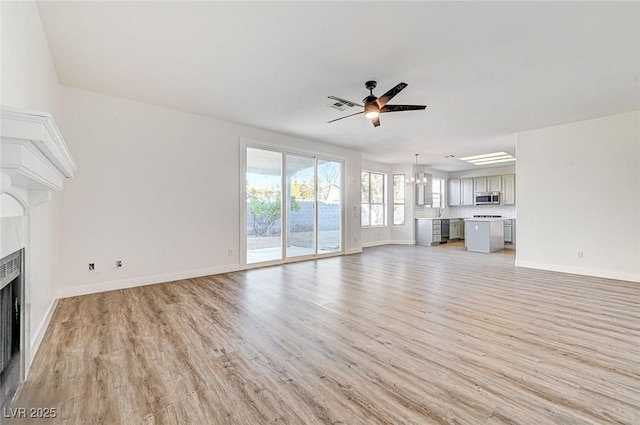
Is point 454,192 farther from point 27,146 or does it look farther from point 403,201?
point 27,146

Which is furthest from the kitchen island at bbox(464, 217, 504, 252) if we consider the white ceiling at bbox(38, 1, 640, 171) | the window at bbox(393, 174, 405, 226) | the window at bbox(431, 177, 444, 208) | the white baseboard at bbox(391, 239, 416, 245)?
the white ceiling at bbox(38, 1, 640, 171)

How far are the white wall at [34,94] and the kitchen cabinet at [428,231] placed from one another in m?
8.89

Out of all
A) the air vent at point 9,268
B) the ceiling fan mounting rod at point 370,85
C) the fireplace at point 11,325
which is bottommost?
the fireplace at point 11,325

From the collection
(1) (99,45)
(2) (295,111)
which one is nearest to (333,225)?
(2) (295,111)

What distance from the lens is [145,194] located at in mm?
4270

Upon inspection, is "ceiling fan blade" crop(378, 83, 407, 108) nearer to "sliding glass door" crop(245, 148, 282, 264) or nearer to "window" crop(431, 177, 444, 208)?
"sliding glass door" crop(245, 148, 282, 264)

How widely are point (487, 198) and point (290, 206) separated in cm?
734

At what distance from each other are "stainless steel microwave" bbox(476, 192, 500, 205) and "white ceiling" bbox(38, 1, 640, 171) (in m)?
5.09

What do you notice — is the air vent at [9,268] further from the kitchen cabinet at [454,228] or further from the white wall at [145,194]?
the kitchen cabinet at [454,228]

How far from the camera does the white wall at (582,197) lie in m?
4.57

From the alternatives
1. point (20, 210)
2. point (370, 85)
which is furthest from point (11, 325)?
point (370, 85)

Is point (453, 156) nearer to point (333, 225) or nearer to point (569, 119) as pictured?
point (569, 119)

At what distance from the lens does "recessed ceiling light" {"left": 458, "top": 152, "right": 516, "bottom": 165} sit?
299 inches

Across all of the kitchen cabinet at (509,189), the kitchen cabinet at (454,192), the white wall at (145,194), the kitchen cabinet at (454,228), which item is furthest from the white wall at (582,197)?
the white wall at (145,194)
